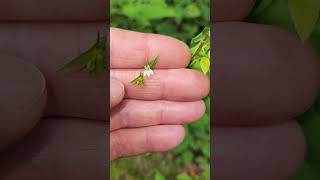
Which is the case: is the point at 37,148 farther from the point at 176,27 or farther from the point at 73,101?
the point at 176,27

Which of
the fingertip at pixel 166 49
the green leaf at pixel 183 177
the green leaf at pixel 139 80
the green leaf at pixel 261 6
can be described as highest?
the green leaf at pixel 261 6

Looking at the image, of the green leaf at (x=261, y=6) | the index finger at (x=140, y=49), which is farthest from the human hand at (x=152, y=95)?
the green leaf at (x=261, y=6)

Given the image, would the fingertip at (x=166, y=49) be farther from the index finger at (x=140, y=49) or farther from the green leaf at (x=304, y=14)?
the green leaf at (x=304, y=14)

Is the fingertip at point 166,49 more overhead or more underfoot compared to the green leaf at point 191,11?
more underfoot

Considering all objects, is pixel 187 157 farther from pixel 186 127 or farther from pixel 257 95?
pixel 257 95

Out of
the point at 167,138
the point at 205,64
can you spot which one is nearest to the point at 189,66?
the point at 205,64

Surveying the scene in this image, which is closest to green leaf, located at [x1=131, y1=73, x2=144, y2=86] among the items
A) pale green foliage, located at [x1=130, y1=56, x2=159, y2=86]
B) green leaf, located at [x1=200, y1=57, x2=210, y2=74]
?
pale green foliage, located at [x1=130, y1=56, x2=159, y2=86]
